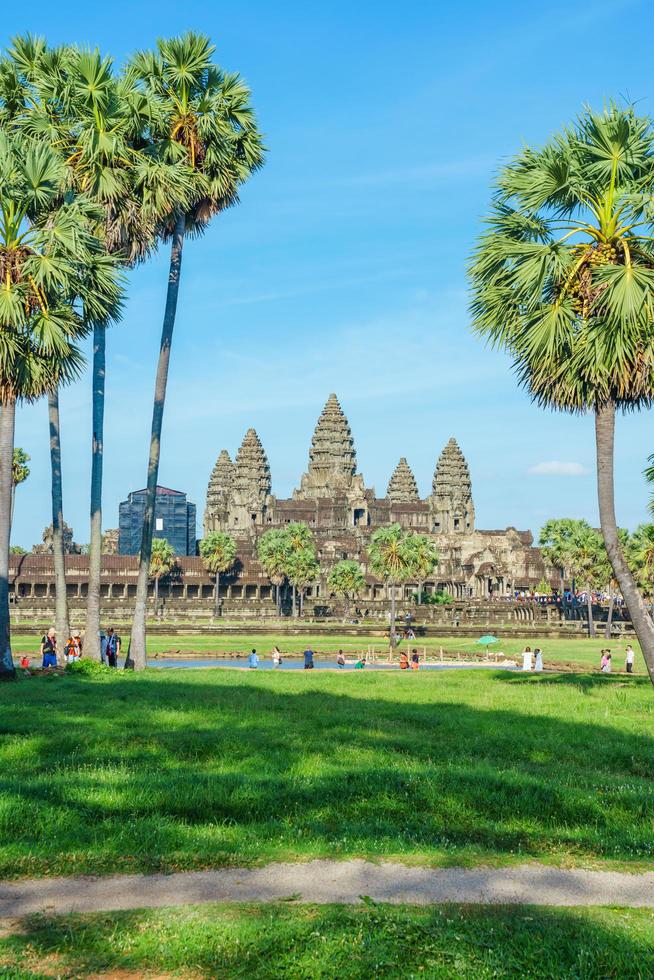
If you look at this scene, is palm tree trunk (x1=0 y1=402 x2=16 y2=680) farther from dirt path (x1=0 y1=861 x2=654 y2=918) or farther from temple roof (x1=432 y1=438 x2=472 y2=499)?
temple roof (x1=432 y1=438 x2=472 y2=499)

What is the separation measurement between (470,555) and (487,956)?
151524 millimetres

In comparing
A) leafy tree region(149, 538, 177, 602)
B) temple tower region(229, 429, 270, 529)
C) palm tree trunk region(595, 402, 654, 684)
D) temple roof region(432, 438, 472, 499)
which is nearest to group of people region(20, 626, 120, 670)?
palm tree trunk region(595, 402, 654, 684)

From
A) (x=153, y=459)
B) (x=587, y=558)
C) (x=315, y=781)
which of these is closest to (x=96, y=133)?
(x=153, y=459)

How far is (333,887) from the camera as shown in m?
8.91

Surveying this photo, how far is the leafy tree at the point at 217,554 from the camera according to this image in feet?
371

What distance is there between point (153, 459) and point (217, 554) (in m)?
81.0

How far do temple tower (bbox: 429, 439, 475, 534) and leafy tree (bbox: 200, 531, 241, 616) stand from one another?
7848 centimetres

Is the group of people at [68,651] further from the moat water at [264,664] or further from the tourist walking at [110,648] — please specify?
the moat water at [264,664]

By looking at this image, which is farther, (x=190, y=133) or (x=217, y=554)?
(x=217, y=554)

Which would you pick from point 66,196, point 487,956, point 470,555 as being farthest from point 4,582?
point 470,555

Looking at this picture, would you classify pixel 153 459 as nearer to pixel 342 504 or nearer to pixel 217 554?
pixel 217 554

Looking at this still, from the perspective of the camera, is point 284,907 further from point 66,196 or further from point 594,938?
point 66,196

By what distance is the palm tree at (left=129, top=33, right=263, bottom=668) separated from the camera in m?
32.0

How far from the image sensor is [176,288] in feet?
113
